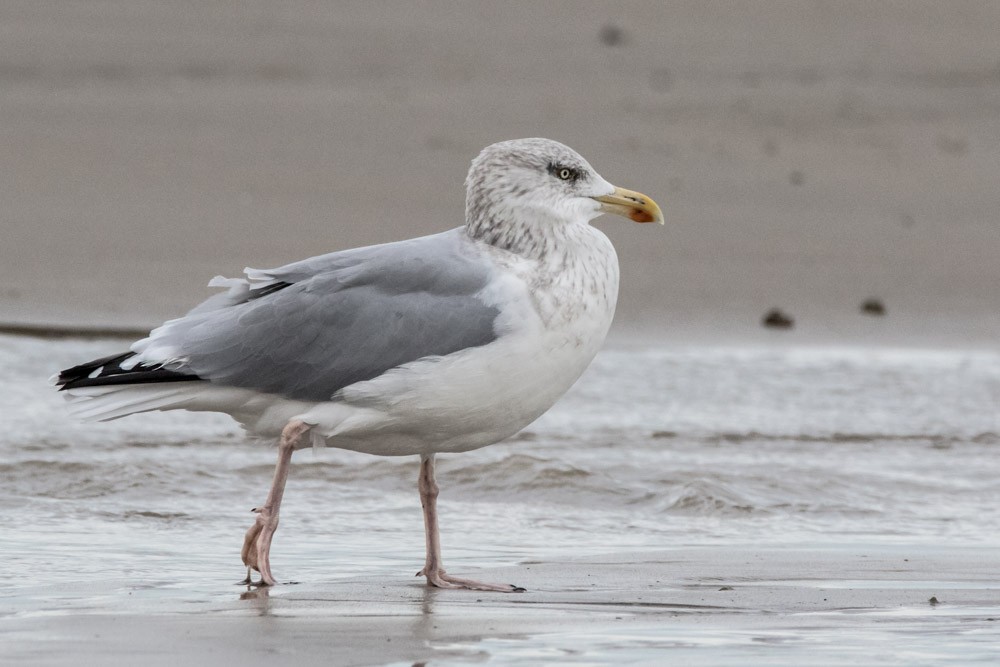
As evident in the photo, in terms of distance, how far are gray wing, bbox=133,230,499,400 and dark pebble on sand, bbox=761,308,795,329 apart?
5.48 m

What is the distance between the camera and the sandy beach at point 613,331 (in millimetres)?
5090

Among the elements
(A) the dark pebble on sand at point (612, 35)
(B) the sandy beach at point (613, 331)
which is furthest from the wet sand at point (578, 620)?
(A) the dark pebble on sand at point (612, 35)

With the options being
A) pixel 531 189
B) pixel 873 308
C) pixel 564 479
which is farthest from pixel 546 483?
pixel 873 308

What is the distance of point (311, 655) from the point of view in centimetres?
447

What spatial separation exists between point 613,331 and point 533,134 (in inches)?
179

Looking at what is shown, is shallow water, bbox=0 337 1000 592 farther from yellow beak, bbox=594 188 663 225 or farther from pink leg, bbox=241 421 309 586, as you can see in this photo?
yellow beak, bbox=594 188 663 225

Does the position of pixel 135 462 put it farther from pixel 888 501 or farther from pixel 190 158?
pixel 190 158

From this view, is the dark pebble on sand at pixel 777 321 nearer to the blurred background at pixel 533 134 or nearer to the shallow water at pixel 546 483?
the blurred background at pixel 533 134

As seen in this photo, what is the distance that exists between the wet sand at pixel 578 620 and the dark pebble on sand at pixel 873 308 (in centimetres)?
560

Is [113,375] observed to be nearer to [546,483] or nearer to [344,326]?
[344,326]

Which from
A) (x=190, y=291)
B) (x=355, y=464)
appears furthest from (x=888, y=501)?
(x=190, y=291)

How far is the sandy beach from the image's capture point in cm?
509

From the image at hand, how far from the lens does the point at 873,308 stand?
37.7 ft

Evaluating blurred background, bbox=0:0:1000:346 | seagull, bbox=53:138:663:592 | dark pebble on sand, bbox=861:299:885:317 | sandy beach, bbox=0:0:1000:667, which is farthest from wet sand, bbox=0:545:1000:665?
dark pebble on sand, bbox=861:299:885:317
